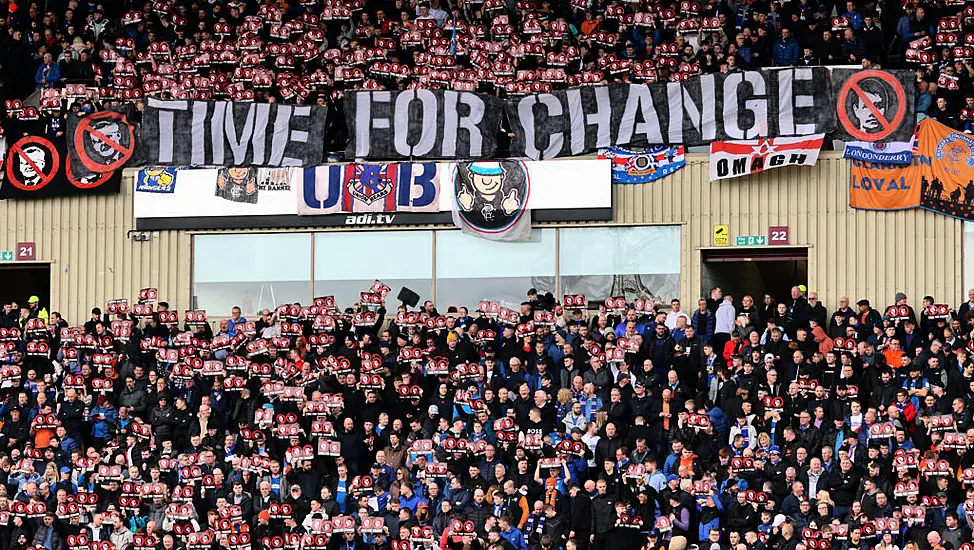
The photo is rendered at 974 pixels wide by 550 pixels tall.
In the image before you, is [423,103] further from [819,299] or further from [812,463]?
[812,463]

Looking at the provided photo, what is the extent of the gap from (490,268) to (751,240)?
4472mm

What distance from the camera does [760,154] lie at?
109 feet

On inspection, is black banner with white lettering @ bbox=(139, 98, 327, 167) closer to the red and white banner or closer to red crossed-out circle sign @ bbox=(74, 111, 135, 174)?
red crossed-out circle sign @ bbox=(74, 111, 135, 174)

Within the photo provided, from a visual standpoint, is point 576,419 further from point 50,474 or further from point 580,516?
point 50,474

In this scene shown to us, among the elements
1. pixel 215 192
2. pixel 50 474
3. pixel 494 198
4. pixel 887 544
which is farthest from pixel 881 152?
pixel 50 474

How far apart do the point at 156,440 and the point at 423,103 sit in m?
7.36

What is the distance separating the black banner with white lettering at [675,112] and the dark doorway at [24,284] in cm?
1019

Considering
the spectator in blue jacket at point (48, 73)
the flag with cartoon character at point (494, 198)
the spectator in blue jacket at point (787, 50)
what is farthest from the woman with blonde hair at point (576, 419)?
the spectator in blue jacket at point (48, 73)

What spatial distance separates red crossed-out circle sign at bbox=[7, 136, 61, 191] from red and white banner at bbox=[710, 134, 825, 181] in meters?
11.7

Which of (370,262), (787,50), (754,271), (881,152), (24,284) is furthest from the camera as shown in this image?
(24,284)

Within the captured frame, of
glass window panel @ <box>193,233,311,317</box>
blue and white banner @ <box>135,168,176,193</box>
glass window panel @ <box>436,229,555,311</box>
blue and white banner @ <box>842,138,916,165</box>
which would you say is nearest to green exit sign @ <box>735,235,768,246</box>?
blue and white banner @ <box>842,138,916,165</box>

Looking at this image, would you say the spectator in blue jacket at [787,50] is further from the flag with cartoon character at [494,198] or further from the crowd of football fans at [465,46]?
the flag with cartoon character at [494,198]

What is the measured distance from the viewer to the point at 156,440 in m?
31.4

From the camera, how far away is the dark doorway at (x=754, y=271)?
34.1m
